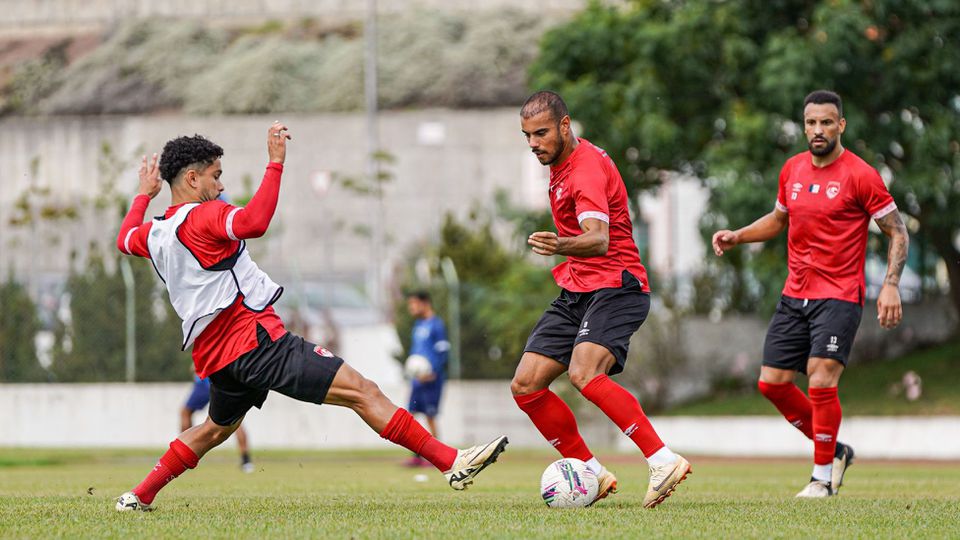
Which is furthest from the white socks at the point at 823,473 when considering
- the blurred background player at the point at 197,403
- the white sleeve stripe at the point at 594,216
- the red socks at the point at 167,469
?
the blurred background player at the point at 197,403

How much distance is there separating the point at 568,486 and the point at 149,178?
297 centimetres

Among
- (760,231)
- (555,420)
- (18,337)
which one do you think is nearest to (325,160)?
(18,337)

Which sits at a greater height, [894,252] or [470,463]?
[894,252]

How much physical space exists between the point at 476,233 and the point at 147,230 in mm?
23609

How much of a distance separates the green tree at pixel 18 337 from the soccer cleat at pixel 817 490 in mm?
17179

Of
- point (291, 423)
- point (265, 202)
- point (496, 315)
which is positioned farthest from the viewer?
point (496, 315)

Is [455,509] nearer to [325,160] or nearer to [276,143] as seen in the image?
[276,143]

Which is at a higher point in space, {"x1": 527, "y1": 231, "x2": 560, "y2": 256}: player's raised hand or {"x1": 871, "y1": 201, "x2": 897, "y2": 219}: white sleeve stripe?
{"x1": 871, "y1": 201, "x2": 897, "y2": 219}: white sleeve stripe

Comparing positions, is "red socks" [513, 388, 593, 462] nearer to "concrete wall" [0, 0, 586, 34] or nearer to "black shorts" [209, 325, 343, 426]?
"black shorts" [209, 325, 343, 426]

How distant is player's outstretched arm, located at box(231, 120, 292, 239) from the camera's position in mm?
8109

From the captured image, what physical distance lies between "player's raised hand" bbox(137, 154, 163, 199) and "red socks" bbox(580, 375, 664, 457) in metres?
2.72

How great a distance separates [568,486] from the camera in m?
8.87

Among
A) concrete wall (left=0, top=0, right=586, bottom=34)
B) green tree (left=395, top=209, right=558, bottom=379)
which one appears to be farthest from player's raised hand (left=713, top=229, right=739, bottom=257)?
concrete wall (left=0, top=0, right=586, bottom=34)

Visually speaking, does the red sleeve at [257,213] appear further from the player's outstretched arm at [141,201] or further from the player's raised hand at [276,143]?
the player's outstretched arm at [141,201]
